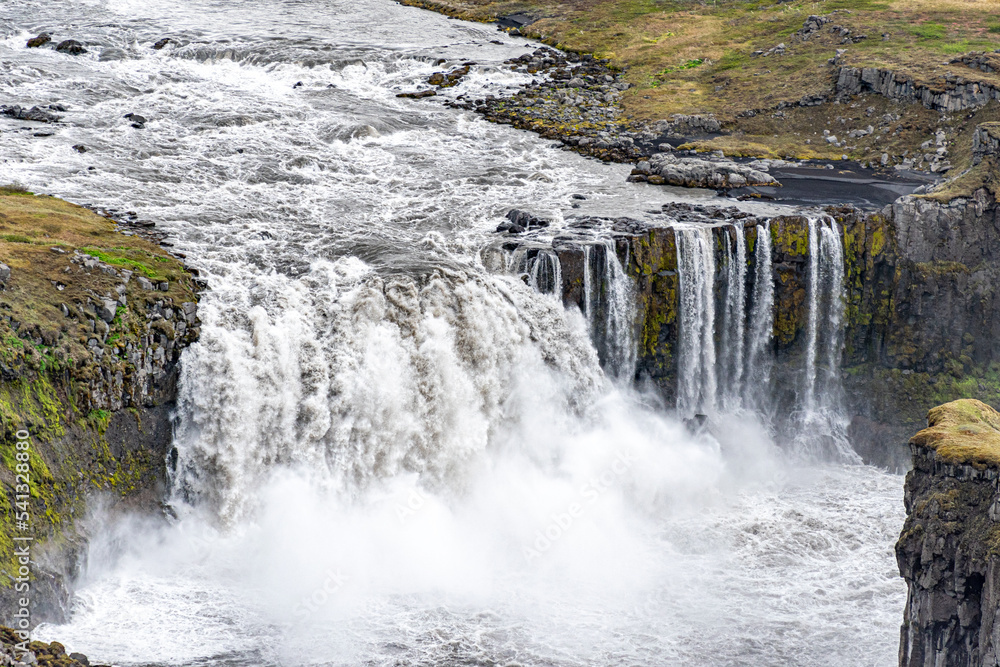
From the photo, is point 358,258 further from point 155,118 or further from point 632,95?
point 632,95

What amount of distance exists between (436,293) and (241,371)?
709 cm

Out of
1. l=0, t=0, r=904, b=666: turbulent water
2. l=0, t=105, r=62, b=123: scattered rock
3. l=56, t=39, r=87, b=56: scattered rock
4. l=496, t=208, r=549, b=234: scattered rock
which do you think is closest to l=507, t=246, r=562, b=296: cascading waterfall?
l=0, t=0, r=904, b=666: turbulent water

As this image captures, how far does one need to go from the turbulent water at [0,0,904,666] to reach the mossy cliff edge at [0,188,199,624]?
0.85 meters

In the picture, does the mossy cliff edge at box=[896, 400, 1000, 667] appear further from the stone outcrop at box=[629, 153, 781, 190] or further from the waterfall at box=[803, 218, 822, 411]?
the stone outcrop at box=[629, 153, 781, 190]

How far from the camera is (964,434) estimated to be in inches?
944

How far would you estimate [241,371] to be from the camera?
29984 mm

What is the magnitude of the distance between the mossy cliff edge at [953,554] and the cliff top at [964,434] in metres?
0.02

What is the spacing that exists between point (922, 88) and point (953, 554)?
117ft

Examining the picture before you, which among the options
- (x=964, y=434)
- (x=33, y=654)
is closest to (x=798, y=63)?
(x=964, y=434)

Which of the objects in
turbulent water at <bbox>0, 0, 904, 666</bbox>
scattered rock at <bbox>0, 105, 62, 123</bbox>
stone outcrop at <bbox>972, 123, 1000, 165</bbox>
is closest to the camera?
turbulent water at <bbox>0, 0, 904, 666</bbox>

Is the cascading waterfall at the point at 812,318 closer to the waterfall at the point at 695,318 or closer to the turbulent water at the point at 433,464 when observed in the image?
the turbulent water at the point at 433,464

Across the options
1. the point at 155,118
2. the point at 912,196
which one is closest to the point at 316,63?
the point at 155,118

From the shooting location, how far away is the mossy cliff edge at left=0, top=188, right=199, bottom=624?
2483cm

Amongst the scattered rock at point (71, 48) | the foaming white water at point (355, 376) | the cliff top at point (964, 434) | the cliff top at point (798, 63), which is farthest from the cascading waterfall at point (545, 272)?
the scattered rock at point (71, 48)
